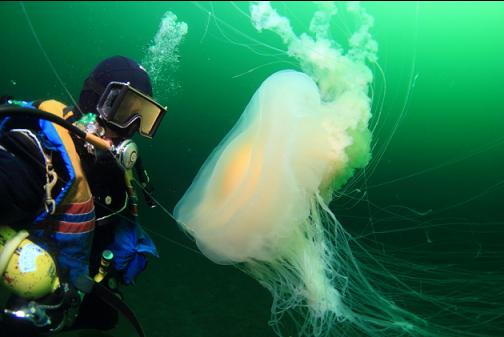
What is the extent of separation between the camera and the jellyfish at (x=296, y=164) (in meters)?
3.04

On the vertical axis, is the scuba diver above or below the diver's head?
below

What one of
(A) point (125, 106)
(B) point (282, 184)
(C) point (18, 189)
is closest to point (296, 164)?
(B) point (282, 184)

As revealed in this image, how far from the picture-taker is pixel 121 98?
2705mm

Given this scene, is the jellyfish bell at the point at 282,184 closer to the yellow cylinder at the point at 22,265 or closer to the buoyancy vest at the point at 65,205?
the buoyancy vest at the point at 65,205

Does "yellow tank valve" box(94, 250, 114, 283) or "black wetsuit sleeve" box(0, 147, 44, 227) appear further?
"yellow tank valve" box(94, 250, 114, 283)

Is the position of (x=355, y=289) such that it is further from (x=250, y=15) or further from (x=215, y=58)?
(x=215, y=58)

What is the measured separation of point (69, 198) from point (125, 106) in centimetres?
81

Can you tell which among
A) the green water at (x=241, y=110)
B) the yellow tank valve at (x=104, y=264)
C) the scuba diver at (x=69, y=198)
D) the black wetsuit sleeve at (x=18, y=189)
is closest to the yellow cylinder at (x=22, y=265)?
the scuba diver at (x=69, y=198)

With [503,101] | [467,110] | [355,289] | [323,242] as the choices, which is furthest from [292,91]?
[467,110]

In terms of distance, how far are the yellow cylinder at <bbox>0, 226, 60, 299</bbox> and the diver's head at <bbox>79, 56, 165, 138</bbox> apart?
0.97 m

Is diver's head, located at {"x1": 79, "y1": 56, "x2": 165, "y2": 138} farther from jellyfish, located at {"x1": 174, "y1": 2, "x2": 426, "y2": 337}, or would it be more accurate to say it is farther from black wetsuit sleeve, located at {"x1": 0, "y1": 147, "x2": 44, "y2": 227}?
jellyfish, located at {"x1": 174, "y1": 2, "x2": 426, "y2": 337}

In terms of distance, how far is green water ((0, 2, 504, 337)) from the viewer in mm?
6641

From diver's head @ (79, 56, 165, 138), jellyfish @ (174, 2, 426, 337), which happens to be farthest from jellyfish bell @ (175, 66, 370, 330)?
diver's head @ (79, 56, 165, 138)

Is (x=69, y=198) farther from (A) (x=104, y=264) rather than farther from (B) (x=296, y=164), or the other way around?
(B) (x=296, y=164)
